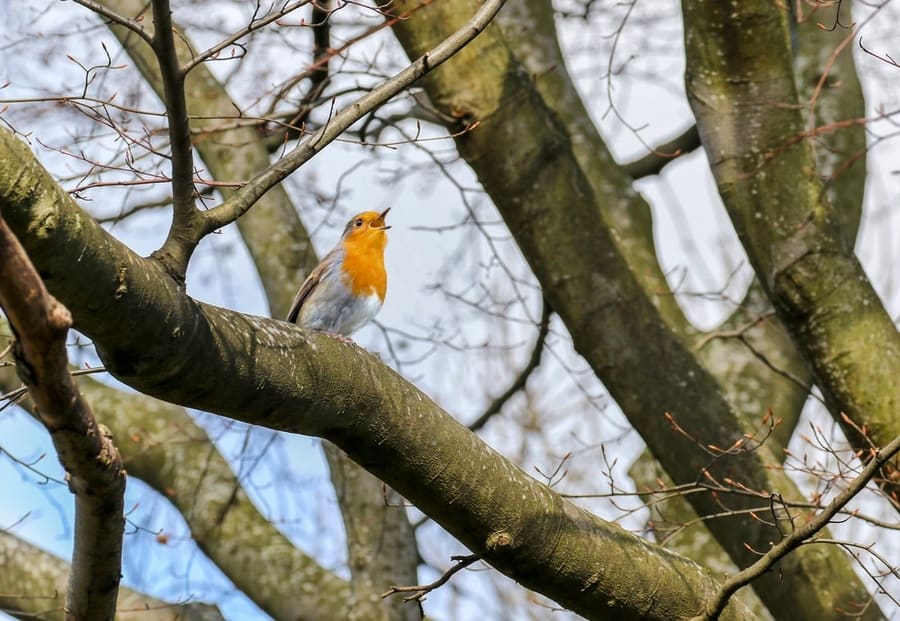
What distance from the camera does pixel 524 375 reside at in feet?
21.5

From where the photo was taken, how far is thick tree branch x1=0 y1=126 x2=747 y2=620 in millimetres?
2068

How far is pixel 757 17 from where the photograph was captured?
4.37 m

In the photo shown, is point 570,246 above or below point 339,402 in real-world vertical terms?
above

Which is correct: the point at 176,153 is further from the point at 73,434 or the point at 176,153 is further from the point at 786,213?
the point at 786,213

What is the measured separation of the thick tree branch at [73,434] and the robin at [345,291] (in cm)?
212

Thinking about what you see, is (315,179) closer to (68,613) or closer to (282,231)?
(282,231)

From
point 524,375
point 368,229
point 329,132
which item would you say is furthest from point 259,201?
point 329,132

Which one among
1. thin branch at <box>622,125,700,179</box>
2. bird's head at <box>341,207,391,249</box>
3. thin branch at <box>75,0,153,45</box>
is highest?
thin branch at <box>622,125,700,179</box>

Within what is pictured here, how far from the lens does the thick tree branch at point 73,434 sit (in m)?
1.80

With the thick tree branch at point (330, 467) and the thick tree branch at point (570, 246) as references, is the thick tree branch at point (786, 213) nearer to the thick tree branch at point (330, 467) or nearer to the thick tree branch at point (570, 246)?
the thick tree branch at point (570, 246)

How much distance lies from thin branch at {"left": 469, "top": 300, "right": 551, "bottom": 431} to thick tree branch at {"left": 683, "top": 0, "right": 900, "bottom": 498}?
161cm

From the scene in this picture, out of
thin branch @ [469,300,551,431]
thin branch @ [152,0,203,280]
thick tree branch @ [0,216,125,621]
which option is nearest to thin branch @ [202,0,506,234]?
thin branch @ [152,0,203,280]

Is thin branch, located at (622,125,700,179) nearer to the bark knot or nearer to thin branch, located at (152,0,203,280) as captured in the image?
the bark knot

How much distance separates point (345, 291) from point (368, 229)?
1.63 ft
